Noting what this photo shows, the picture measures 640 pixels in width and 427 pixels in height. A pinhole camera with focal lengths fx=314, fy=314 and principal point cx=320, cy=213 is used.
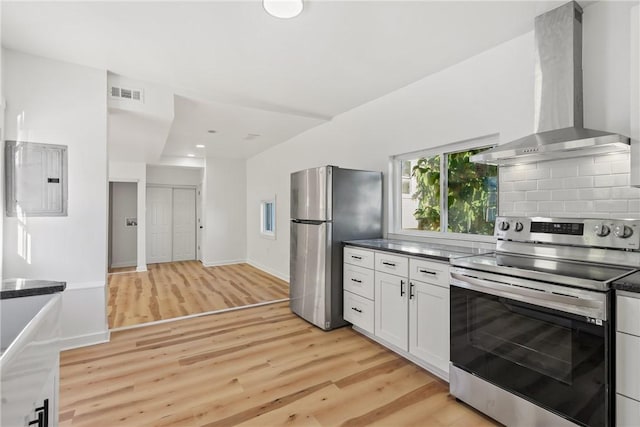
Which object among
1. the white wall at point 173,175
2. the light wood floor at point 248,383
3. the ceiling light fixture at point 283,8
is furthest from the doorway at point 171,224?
the ceiling light fixture at point 283,8

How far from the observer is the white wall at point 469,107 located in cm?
200

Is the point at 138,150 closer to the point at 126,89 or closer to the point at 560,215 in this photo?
the point at 126,89

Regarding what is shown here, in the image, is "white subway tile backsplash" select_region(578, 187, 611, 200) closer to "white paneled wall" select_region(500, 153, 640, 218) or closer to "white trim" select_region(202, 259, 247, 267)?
"white paneled wall" select_region(500, 153, 640, 218)

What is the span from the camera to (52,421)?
120 centimetres

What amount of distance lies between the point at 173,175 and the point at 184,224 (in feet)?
4.17

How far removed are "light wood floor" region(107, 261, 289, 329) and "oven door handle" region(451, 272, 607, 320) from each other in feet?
10.2

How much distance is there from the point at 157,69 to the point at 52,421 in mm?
2867

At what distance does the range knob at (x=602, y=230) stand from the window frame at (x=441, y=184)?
0.74 m

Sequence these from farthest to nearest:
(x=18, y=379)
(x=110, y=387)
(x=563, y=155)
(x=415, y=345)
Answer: (x=415, y=345), (x=110, y=387), (x=563, y=155), (x=18, y=379)

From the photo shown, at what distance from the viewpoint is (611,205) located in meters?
1.93

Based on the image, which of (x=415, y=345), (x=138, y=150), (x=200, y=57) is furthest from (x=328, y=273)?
(x=138, y=150)

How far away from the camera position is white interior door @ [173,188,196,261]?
8.02 metres

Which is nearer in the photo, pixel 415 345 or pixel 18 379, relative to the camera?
pixel 18 379

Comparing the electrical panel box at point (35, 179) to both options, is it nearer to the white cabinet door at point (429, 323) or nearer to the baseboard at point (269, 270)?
the white cabinet door at point (429, 323)
